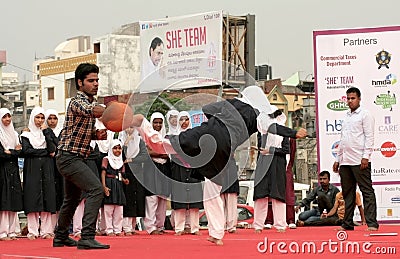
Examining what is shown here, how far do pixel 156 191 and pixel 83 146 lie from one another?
4.53 metres

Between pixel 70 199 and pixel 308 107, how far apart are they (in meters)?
36.2

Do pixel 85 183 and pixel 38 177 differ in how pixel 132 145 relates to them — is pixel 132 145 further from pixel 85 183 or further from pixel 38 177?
pixel 85 183

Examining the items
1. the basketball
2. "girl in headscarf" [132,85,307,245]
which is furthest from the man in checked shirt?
"girl in headscarf" [132,85,307,245]

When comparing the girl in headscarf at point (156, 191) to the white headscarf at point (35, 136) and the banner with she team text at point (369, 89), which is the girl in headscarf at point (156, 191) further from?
the banner with she team text at point (369, 89)

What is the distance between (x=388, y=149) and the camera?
1633 centimetres

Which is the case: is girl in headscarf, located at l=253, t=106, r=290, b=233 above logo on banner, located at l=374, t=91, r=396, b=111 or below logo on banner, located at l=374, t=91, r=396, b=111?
below

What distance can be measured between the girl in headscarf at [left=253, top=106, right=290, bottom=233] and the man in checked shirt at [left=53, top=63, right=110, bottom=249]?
450 centimetres

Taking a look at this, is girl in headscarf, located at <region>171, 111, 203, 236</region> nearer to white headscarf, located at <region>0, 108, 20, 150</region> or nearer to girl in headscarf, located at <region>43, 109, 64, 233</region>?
girl in headscarf, located at <region>43, 109, 64, 233</region>

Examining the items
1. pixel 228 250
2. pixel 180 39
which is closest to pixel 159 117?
pixel 228 250

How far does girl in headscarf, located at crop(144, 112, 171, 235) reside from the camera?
14.2 m

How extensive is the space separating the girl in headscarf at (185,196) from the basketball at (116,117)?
3.82 m

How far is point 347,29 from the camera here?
16516mm

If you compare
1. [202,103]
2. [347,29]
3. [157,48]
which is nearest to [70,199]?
[202,103]

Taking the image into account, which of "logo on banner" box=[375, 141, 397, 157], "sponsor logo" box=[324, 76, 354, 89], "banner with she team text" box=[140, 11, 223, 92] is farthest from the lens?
"banner with she team text" box=[140, 11, 223, 92]
